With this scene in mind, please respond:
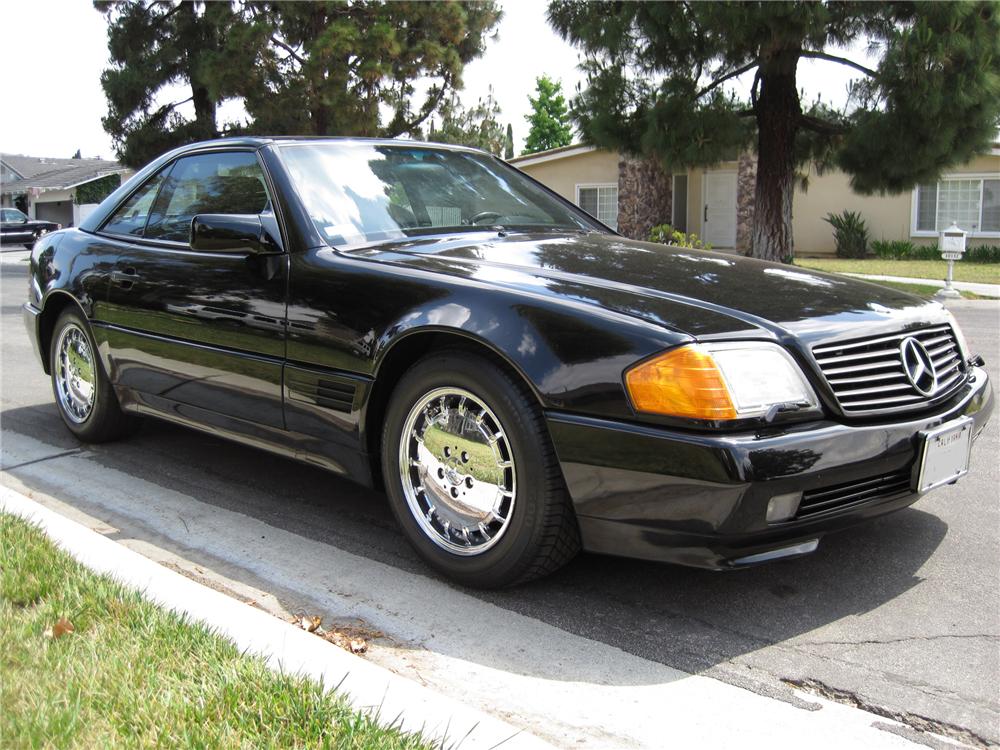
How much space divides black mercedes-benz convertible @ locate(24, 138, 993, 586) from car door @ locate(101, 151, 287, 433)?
0.04 feet

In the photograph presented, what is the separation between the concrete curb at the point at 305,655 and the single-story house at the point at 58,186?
45.6 metres

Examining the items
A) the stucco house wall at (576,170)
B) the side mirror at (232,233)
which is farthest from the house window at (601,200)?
the side mirror at (232,233)

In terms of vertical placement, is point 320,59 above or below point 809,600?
above

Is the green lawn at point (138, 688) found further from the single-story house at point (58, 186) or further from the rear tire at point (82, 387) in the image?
the single-story house at point (58, 186)

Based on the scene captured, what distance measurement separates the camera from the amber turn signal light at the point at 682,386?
2779 millimetres

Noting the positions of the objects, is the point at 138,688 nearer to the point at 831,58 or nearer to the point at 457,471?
the point at 457,471

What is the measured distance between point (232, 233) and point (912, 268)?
17865 mm

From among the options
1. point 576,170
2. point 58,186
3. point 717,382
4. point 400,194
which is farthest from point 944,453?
point 58,186

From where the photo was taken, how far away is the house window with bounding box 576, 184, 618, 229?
26.8 meters

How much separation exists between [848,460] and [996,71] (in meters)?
11.9

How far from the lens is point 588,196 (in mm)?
27453

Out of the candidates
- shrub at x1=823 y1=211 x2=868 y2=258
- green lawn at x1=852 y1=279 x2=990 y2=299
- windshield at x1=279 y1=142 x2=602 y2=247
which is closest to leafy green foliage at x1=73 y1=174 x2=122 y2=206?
shrub at x1=823 y1=211 x2=868 y2=258

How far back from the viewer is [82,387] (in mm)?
5301

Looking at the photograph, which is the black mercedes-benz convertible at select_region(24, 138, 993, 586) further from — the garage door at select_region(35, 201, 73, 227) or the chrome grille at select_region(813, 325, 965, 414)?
the garage door at select_region(35, 201, 73, 227)
